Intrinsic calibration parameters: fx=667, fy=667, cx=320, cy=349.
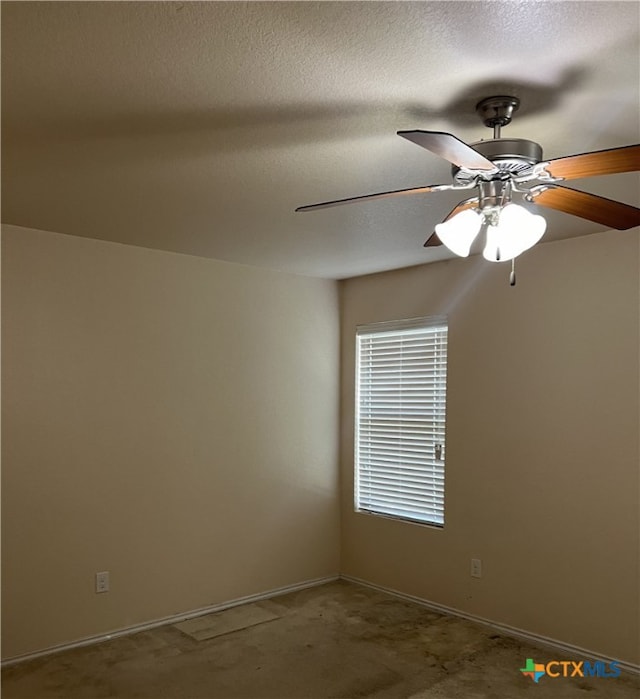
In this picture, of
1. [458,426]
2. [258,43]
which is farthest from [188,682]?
[258,43]

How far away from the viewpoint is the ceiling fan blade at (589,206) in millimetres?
Result: 2135

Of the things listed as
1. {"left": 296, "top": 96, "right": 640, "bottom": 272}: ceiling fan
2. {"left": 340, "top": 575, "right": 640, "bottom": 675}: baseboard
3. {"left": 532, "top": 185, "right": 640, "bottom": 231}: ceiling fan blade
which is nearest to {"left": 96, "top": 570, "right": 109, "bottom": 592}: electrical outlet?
{"left": 340, "top": 575, "right": 640, "bottom": 675}: baseboard

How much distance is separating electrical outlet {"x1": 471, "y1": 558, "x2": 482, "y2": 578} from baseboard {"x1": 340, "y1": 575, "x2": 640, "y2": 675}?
252mm

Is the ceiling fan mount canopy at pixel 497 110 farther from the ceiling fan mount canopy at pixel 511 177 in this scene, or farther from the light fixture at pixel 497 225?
the light fixture at pixel 497 225

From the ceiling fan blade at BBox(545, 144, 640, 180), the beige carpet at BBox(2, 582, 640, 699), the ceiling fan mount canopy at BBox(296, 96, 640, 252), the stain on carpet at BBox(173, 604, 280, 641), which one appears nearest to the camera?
the ceiling fan blade at BBox(545, 144, 640, 180)

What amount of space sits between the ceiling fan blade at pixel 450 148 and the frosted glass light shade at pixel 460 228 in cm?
18

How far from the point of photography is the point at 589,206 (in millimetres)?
2213

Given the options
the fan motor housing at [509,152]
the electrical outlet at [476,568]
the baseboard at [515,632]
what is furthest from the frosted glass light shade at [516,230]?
the electrical outlet at [476,568]

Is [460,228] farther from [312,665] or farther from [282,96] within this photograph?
[312,665]

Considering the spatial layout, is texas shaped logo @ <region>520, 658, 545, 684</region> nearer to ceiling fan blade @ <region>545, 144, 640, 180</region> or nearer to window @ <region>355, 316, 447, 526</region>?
window @ <region>355, 316, 447, 526</region>

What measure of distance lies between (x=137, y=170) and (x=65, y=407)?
1663mm

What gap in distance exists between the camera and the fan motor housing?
2008 millimetres

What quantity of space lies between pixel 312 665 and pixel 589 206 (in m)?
2.71

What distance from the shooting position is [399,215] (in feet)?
11.1
